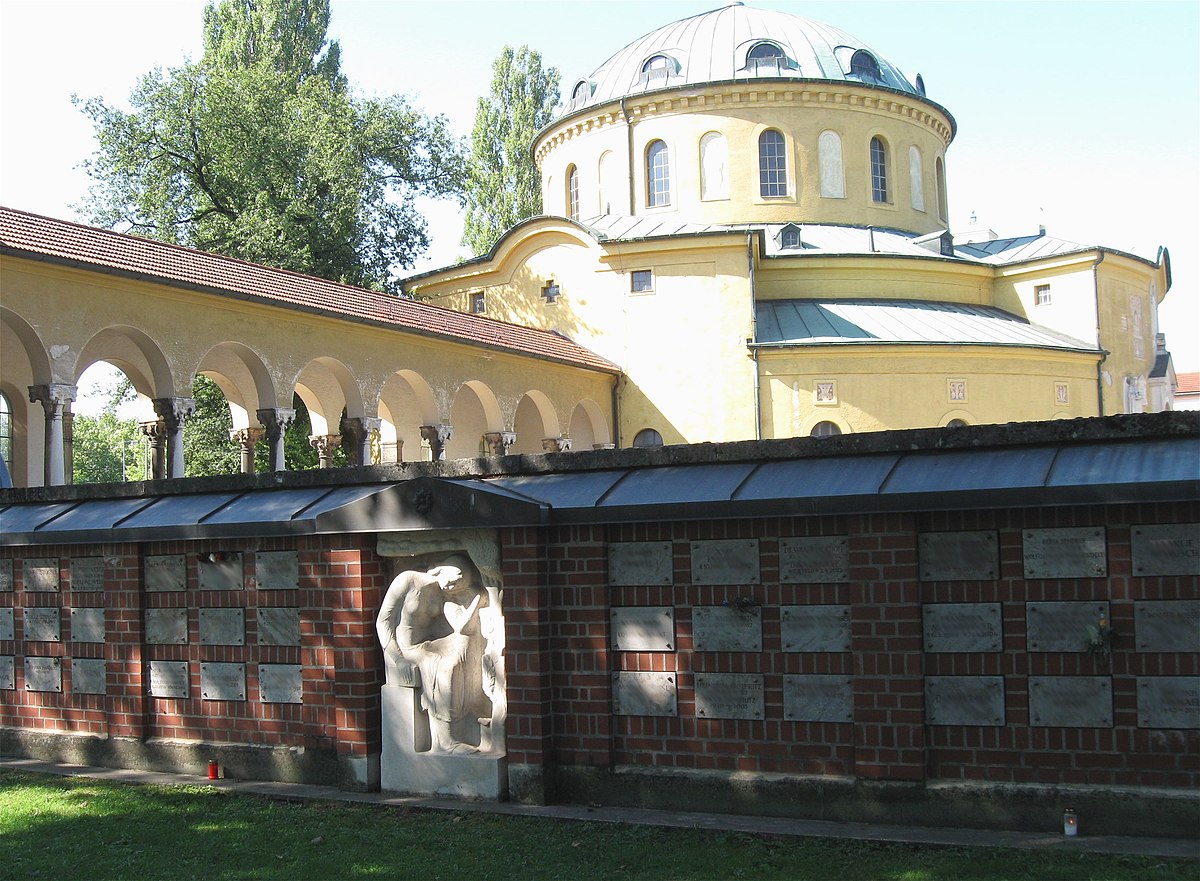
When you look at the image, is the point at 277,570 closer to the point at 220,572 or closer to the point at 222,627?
the point at 220,572

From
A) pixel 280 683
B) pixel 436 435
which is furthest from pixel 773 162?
pixel 280 683

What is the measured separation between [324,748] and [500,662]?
1607 millimetres

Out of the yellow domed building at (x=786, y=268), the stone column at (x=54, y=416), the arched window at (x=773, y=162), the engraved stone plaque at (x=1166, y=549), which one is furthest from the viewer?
the arched window at (x=773, y=162)

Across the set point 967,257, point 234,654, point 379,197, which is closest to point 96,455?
point 379,197

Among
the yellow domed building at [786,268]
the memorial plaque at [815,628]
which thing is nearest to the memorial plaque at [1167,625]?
the memorial plaque at [815,628]

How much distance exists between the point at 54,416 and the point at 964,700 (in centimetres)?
1729

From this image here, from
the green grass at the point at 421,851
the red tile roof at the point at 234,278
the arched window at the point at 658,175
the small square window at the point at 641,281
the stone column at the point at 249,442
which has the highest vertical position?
the arched window at the point at 658,175

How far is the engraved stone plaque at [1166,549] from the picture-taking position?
266 inches

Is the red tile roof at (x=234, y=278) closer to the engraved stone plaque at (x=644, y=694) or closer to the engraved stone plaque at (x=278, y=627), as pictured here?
the engraved stone plaque at (x=278, y=627)

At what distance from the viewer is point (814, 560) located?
763 cm

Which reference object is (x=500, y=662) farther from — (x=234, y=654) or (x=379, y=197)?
(x=379, y=197)

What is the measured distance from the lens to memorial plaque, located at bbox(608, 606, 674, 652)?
803 cm

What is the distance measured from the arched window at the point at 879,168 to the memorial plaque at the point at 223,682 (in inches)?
1352

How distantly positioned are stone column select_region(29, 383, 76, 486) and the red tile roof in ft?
6.82
